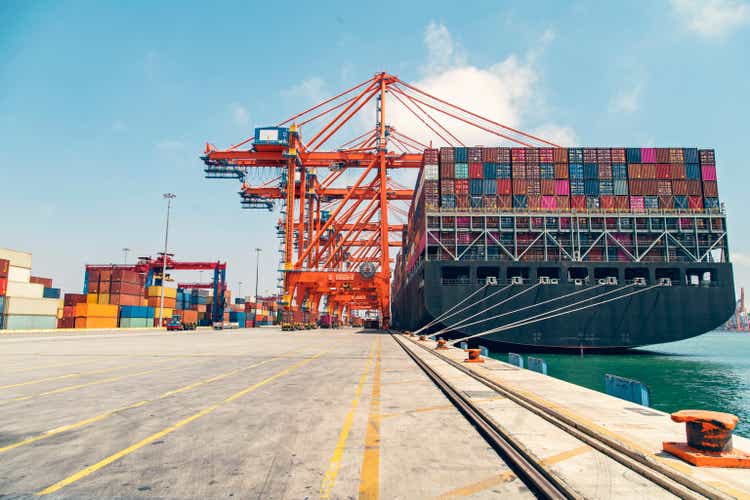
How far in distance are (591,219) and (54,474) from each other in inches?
1439

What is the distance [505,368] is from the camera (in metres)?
14.4

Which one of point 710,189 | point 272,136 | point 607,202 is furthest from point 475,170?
point 272,136

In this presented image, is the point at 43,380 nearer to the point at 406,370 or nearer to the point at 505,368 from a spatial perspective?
the point at 406,370

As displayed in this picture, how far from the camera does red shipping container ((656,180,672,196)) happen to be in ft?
115

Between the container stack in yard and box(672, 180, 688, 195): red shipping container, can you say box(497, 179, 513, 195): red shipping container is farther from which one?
the container stack in yard

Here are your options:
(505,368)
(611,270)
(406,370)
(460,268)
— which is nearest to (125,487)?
(406,370)

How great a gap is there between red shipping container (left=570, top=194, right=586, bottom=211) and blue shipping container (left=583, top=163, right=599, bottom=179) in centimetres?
204

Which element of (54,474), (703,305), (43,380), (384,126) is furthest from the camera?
(384,126)

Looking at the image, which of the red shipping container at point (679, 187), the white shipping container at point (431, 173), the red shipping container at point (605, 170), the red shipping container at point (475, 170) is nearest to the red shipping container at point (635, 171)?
the red shipping container at point (605, 170)

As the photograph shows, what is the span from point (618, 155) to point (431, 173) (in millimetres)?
15762

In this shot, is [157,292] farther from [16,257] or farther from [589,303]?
[589,303]

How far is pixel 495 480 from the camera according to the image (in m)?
4.56

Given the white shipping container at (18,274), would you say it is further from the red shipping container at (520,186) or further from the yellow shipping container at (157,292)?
the red shipping container at (520,186)

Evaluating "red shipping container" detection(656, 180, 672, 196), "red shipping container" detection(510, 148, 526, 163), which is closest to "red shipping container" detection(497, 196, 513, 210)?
"red shipping container" detection(510, 148, 526, 163)
